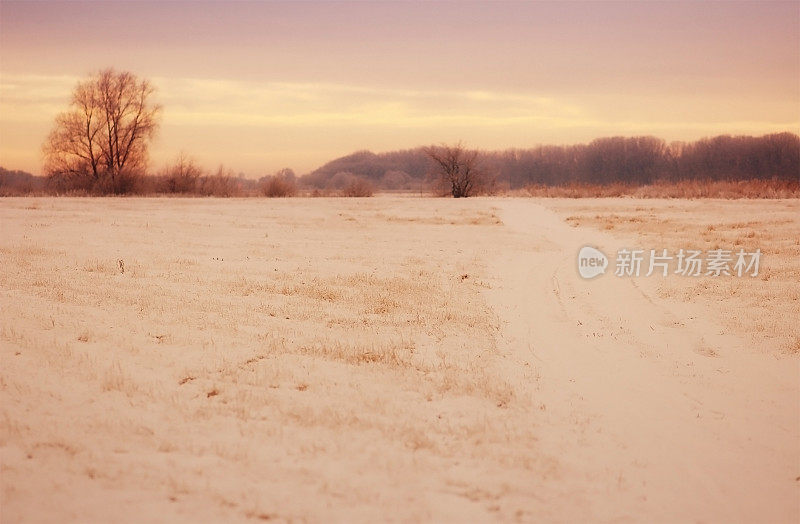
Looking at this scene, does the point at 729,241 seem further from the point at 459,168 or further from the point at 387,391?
the point at 459,168

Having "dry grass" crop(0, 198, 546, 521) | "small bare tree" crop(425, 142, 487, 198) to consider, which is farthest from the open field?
"small bare tree" crop(425, 142, 487, 198)

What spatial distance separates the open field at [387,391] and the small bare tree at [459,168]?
947 inches

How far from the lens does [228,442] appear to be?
442cm

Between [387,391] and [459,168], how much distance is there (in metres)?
30.8

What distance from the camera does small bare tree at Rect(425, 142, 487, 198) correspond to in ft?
114

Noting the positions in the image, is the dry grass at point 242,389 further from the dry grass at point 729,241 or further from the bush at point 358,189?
the bush at point 358,189

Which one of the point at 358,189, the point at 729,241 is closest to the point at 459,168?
the point at 358,189

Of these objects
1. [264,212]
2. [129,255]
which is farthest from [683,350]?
[264,212]

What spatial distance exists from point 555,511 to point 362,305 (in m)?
5.09

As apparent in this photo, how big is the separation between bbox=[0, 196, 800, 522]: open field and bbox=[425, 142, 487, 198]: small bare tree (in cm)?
2405

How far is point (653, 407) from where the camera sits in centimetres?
545

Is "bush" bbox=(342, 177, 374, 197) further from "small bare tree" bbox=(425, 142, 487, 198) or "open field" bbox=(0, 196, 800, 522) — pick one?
"open field" bbox=(0, 196, 800, 522)

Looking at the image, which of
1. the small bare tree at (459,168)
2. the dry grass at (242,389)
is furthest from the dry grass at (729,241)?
the small bare tree at (459,168)

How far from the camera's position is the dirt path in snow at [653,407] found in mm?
4039
